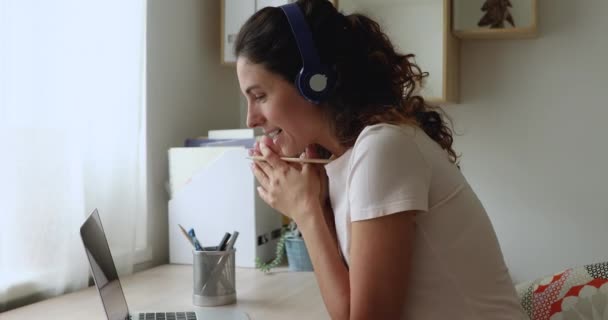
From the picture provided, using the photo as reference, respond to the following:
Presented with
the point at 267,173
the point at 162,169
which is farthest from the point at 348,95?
the point at 162,169

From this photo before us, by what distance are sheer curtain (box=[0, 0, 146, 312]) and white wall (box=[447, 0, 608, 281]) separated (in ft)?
3.68

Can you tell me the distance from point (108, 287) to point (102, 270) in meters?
0.03

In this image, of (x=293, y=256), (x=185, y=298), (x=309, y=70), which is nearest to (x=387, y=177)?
(x=309, y=70)

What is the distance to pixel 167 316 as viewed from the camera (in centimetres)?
131

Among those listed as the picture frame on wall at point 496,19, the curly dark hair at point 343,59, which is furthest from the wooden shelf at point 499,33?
the curly dark hair at point 343,59

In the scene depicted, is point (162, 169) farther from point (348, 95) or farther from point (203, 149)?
point (348, 95)

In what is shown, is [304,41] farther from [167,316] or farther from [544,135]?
[544,135]

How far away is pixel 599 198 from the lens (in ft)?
7.06

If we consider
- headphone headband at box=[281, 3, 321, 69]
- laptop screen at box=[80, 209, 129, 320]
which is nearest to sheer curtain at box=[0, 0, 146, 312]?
laptop screen at box=[80, 209, 129, 320]

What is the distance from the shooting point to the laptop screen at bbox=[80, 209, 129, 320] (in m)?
1.09

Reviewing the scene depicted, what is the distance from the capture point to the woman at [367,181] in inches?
37.5

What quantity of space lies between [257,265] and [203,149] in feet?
1.21

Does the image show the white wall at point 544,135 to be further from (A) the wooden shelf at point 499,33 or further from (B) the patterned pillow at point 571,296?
(B) the patterned pillow at point 571,296

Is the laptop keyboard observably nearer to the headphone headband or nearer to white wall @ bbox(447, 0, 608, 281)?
the headphone headband
